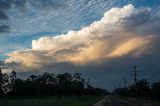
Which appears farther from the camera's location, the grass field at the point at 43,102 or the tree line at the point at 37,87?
the tree line at the point at 37,87

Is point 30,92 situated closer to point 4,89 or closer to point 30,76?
point 4,89

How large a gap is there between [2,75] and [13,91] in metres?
22.0

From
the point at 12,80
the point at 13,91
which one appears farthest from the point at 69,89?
the point at 13,91

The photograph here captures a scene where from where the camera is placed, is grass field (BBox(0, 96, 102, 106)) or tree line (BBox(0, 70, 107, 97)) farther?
tree line (BBox(0, 70, 107, 97))

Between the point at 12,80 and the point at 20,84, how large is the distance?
1725 cm

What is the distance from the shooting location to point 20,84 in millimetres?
150750

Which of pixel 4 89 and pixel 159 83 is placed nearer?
pixel 159 83

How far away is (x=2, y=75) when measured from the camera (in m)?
164

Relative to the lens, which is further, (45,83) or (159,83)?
(45,83)

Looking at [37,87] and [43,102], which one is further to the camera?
[37,87]

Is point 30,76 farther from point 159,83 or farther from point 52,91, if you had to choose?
point 159,83

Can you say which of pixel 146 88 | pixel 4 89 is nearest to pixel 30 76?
pixel 4 89

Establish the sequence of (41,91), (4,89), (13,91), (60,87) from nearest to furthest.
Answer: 1. (13,91)
2. (4,89)
3. (41,91)
4. (60,87)

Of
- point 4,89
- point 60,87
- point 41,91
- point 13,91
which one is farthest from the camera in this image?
point 60,87
